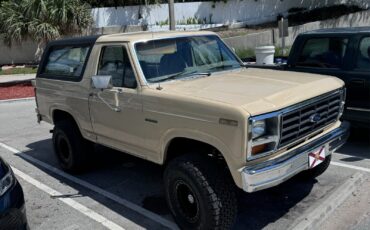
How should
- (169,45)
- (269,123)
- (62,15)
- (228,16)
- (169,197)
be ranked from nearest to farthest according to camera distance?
(269,123) → (169,197) → (169,45) → (62,15) → (228,16)

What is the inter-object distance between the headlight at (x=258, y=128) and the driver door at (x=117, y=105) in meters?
1.42

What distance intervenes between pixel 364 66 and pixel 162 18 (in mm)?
19323

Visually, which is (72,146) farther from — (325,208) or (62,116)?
(325,208)

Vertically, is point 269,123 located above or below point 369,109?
above

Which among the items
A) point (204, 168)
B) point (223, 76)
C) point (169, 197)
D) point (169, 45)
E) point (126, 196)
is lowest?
point (126, 196)

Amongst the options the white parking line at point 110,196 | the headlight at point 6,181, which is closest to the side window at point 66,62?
the white parking line at point 110,196

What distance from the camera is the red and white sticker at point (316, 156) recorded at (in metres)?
4.16

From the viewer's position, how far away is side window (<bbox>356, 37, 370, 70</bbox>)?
21.1 ft

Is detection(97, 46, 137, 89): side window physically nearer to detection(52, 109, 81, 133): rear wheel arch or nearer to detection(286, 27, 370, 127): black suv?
detection(52, 109, 81, 133): rear wheel arch

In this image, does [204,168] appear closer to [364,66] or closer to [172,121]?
[172,121]

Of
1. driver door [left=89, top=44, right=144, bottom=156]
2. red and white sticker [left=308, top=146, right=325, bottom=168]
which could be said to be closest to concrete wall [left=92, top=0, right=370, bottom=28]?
driver door [left=89, top=44, right=144, bottom=156]

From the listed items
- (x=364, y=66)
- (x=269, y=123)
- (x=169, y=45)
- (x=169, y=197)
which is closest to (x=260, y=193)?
(x=169, y=197)

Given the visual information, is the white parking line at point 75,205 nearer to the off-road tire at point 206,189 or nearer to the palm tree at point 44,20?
the off-road tire at point 206,189

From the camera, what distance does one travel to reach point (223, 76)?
493 centimetres
